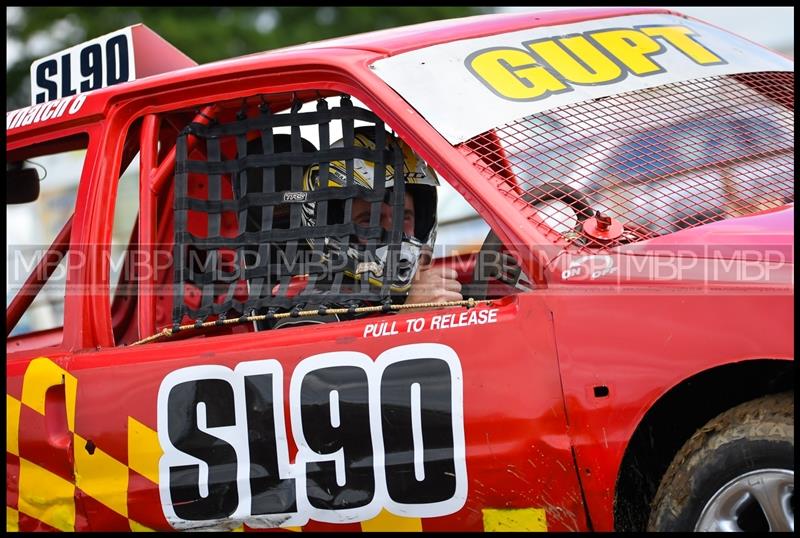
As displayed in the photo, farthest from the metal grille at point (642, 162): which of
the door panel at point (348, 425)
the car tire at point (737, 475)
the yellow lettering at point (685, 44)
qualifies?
the car tire at point (737, 475)

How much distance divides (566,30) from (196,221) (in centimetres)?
132

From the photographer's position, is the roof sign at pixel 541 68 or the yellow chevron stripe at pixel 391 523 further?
the roof sign at pixel 541 68

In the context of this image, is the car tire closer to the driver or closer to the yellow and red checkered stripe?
the driver

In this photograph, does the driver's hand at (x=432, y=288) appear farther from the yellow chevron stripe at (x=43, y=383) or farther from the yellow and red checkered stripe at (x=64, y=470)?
the yellow chevron stripe at (x=43, y=383)

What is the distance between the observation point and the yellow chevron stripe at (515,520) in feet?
8.65

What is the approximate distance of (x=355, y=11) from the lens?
2252 centimetres

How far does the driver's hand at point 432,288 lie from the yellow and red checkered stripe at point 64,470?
771 mm

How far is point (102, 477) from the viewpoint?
319 centimetres

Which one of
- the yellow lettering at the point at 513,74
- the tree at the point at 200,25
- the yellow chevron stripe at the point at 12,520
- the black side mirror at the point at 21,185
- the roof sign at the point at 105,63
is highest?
the tree at the point at 200,25

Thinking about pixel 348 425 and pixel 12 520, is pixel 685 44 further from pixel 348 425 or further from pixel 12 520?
pixel 12 520

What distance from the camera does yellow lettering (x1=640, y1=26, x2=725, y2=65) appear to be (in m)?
3.43

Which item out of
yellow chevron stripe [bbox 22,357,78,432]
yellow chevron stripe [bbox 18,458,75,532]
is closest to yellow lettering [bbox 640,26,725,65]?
yellow chevron stripe [bbox 22,357,78,432]

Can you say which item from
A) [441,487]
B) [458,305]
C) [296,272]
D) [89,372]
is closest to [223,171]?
[296,272]

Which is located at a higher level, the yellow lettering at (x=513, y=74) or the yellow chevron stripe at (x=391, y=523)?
the yellow lettering at (x=513, y=74)
